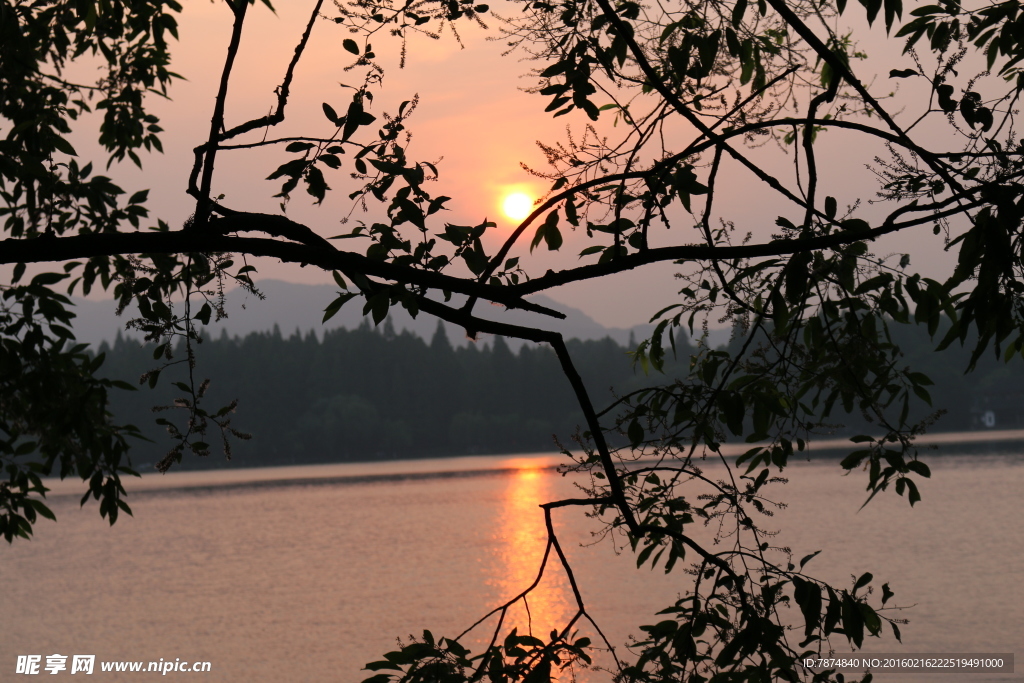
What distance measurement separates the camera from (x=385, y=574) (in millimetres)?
44062

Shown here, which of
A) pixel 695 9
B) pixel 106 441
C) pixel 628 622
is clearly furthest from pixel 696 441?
pixel 628 622

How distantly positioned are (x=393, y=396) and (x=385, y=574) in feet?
381

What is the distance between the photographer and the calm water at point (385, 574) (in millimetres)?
31281

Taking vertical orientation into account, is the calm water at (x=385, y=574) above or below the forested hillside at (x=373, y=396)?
below

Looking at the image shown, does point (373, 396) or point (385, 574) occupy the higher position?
point (373, 396)

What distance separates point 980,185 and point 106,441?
20.3 ft

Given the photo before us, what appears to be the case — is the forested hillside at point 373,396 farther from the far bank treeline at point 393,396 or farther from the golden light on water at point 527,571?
the golden light on water at point 527,571

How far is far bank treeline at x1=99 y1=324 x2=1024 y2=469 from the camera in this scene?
5723 inches

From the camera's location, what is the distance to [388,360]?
543 feet

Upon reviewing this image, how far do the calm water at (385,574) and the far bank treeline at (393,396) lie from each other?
6972 centimetres

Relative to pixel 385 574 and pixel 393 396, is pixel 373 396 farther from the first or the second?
pixel 385 574

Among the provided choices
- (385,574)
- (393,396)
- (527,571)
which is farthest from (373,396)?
(527,571)

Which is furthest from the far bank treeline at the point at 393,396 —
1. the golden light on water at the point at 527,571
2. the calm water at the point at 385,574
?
the golden light on water at the point at 527,571

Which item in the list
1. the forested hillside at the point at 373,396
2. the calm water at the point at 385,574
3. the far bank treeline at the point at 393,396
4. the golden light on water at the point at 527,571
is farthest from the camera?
the forested hillside at the point at 373,396
